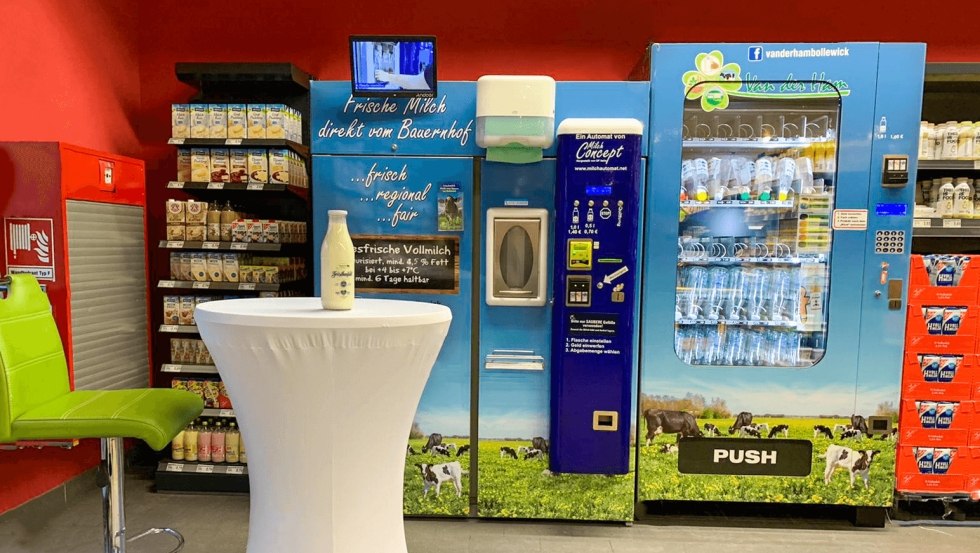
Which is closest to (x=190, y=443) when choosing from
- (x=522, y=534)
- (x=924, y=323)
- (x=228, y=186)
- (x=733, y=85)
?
(x=228, y=186)

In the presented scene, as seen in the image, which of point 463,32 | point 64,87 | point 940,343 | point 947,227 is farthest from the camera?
point 463,32

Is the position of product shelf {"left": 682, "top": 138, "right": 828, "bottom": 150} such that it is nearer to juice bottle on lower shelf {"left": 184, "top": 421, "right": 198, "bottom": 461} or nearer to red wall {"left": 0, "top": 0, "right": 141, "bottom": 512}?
juice bottle on lower shelf {"left": 184, "top": 421, "right": 198, "bottom": 461}

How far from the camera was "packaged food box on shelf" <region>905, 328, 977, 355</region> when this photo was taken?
3.16 m

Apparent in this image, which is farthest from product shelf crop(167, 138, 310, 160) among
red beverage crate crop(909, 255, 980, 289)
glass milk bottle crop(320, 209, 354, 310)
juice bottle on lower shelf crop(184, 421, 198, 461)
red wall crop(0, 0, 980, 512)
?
red beverage crate crop(909, 255, 980, 289)

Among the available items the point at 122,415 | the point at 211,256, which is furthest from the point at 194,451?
the point at 122,415

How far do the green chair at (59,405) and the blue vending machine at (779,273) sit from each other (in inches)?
89.9

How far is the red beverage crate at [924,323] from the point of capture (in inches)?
124

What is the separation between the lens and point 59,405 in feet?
7.40

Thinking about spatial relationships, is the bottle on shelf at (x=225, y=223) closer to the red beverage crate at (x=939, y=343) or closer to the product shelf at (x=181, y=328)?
the product shelf at (x=181, y=328)

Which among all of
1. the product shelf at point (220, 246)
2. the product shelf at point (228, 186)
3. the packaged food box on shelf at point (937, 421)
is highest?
the product shelf at point (228, 186)

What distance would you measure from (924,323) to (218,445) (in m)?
4.12

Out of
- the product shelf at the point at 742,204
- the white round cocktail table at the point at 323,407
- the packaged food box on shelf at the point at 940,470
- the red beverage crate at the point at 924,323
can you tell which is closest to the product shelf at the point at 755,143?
the product shelf at the point at 742,204

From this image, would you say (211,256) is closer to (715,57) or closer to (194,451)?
(194,451)

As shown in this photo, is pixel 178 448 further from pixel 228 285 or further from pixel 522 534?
pixel 522 534
